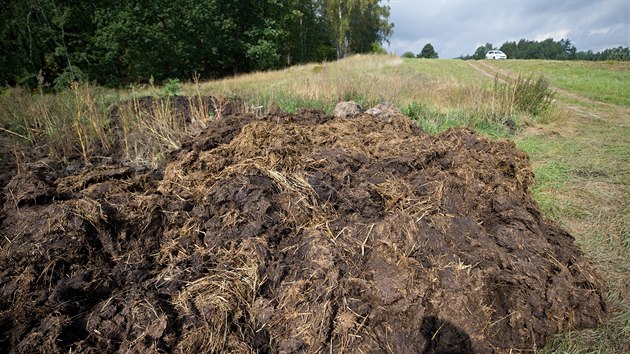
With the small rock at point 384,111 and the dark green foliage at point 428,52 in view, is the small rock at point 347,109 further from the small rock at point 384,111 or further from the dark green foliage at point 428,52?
the dark green foliage at point 428,52

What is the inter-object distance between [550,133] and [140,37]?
23.0 metres

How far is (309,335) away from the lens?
1927mm

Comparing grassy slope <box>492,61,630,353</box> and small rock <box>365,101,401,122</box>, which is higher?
small rock <box>365,101,401,122</box>

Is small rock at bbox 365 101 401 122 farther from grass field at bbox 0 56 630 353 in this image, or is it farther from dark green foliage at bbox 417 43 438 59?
dark green foliage at bbox 417 43 438 59

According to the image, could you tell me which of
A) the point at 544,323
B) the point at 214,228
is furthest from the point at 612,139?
the point at 214,228

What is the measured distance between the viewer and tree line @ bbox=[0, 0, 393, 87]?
1728 cm

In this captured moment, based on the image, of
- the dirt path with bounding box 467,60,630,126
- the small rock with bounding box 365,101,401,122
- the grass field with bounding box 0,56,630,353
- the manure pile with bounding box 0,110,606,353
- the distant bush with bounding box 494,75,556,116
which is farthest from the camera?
the dirt path with bounding box 467,60,630,126

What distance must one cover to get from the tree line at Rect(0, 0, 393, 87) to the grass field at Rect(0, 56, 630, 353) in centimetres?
753

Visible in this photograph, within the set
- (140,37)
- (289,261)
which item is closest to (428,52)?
(140,37)

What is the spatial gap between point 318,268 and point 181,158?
2.33 metres

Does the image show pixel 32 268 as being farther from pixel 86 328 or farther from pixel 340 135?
pixel 340 135

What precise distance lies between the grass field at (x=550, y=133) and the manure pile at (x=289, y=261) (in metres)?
0.52

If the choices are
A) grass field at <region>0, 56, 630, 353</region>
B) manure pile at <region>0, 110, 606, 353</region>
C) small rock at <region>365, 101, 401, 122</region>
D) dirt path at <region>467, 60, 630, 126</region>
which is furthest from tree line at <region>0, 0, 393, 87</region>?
dirt path at <region>467, 60, 630, 126</region>

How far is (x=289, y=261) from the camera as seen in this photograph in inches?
92.9
